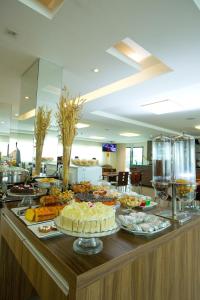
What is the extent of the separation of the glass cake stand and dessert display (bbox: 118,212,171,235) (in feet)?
0.66

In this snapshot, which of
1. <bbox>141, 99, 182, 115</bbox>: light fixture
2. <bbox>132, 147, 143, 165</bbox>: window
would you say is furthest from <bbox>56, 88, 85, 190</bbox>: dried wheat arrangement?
<bbox>132, 147, 143, 165</bbox>: window

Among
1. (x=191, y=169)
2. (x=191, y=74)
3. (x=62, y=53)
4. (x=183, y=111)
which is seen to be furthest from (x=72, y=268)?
(x=183, y=111)

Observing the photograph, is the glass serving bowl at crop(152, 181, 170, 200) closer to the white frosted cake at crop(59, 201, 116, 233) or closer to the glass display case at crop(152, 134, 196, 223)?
the glass display case at crop(152, 134, 196, 223)

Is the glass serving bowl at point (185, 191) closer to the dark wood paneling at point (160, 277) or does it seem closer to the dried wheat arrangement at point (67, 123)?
the dark wood paneling at point (160, 277)

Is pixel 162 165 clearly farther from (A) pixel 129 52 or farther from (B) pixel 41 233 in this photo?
(A) pixel 129 52

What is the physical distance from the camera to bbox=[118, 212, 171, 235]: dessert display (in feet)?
3.25

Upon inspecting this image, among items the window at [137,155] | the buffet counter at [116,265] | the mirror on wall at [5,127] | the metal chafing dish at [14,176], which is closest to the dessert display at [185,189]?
the buffet counter at [116,265]

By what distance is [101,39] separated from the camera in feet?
5.87

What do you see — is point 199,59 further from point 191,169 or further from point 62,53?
point 62,53

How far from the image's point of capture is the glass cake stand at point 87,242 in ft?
2.50

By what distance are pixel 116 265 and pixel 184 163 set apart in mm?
1061

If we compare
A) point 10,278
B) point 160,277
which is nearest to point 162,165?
point 160,277

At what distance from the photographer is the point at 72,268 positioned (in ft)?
2.26

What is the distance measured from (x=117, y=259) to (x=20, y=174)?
5.74 ft
